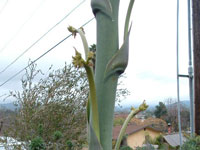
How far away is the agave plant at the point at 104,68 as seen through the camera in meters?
0.62

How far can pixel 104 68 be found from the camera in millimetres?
675

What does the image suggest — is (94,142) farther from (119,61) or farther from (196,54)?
(196,54)

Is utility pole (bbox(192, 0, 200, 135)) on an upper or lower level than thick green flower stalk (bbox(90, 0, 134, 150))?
upper

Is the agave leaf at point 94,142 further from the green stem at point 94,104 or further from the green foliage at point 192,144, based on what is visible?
the green foliage at point 192,144

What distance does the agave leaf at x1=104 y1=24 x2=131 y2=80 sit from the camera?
2.16ft

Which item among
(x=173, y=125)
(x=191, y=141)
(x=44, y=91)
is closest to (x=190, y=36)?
(x=191, y=141)

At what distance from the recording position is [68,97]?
3666mm

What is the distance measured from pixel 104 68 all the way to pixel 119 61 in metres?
0.05

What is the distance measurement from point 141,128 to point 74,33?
24029mm

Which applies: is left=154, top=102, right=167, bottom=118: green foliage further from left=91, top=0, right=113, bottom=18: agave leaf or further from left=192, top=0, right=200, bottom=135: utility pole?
left=91, top=0, right=113, bottom=18: agave leaf

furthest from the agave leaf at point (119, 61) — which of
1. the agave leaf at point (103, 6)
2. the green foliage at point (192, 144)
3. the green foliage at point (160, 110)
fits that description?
the green foliage at point (160, 110)

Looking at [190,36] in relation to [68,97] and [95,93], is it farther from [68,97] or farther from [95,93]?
[95,93]

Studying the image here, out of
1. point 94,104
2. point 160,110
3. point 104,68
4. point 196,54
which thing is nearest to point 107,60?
point 104,68

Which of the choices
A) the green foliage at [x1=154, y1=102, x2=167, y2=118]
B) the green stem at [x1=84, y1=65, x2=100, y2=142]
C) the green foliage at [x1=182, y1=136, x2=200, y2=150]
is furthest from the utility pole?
the green foliage at [x1=154, y1=102, x2=167, y2=118]
